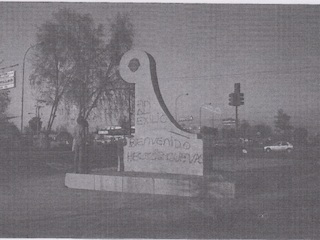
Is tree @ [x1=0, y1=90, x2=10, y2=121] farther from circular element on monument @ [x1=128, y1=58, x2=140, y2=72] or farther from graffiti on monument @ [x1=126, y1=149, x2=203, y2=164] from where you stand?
graffiti on monument @ [x1=126, y1=149, x2=203, y2=164]

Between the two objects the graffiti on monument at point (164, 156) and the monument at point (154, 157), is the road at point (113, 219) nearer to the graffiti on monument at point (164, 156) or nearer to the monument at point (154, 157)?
the monument at point (154, 157)

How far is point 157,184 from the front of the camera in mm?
7605

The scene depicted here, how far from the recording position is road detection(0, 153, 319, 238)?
507 cm

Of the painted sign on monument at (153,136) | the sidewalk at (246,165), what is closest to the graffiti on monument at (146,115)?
the painted sign on monument at (153,136)

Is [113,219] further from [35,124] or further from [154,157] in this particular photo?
[35,124]

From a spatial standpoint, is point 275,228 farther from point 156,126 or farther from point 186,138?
point 156,126

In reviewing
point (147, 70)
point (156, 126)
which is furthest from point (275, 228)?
point (147, 70)

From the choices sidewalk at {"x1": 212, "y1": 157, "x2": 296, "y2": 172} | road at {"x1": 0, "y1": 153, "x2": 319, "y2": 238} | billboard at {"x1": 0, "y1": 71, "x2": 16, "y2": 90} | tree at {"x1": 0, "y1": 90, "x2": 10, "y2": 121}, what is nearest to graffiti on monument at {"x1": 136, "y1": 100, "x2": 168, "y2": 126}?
road at {"x1": 0, "y1": 153, "x2": 319, "y2": 238}

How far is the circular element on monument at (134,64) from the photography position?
893cm

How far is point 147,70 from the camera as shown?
28.9 feet

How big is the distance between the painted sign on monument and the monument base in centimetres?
25

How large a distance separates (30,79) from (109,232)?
11.4 metres

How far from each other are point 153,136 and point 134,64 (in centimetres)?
A: 153

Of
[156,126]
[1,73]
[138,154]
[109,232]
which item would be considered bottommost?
[109,232]
